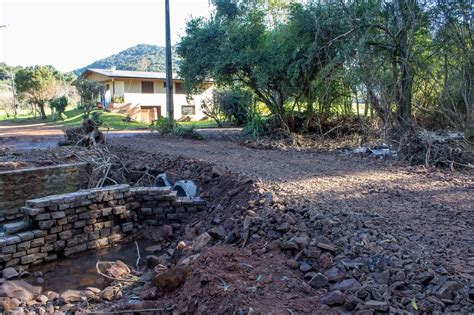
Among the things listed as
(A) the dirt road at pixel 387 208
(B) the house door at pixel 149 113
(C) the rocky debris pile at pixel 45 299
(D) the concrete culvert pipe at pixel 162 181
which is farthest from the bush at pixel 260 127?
(B) the house door at pixel 149 113

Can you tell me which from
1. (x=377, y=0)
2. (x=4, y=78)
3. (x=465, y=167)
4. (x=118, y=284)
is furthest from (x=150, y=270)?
(x=4, y=78)

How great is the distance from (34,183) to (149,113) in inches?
961

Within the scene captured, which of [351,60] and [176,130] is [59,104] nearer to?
[176,130]

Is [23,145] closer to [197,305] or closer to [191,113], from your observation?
[197,305]

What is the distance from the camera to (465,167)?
7910mm

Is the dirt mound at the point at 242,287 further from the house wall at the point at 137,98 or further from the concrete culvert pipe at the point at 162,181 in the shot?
the house wall at the point at 137,98

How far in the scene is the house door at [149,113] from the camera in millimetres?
32500

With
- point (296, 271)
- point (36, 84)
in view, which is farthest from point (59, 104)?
point (296, 271)

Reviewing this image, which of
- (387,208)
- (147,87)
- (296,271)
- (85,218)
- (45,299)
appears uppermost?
(147,87)

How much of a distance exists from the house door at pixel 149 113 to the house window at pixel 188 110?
2.09 m

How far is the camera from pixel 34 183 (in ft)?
30.2

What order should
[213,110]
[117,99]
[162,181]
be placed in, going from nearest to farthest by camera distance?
[162,181] → [213,110] → [117,99]

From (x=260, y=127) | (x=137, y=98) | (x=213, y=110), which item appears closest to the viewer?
(x=260, y=127)

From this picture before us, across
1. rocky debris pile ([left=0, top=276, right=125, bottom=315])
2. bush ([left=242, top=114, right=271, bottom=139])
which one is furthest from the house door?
rocky debris pile ([left=0, top=276, right=125, bottom=315])
